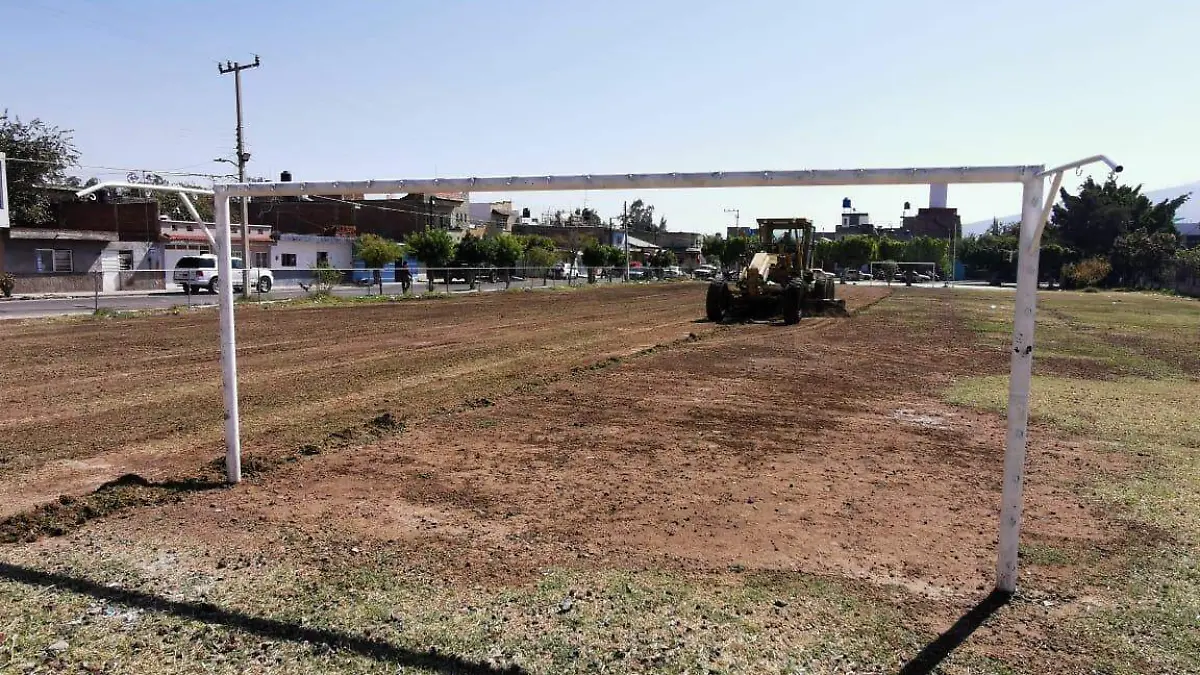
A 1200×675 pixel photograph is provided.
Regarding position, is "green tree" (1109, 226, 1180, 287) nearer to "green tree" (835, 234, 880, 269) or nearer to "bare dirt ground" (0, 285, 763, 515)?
"green tree" (835, 234, 880, 269)

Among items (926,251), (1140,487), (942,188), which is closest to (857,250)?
(926,251)

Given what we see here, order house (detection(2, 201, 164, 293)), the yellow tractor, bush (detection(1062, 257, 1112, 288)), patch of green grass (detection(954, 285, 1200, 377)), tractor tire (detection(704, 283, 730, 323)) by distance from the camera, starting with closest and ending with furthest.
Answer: patch of green grass (detection(954, 285, 1200, 377)) < the yellow tractor < tractor tire (detection(704, 283, 730, 323)) < house (detection(2, 201, 164, 293)) < bush (detection(1062, 257, 1112, 288))

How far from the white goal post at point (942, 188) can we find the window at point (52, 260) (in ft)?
150

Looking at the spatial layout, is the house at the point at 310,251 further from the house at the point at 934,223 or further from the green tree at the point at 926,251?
the house at the point at 934,223

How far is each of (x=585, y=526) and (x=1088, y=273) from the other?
291 ft

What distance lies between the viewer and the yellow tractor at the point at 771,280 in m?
25.4

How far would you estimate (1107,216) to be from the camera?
95.4 m

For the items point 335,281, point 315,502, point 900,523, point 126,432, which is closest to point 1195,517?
point 900,523

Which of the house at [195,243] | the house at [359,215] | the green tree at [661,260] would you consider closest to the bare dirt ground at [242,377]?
the house at [195,243]

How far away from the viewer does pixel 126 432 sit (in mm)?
9328

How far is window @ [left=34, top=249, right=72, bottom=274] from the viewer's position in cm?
4450

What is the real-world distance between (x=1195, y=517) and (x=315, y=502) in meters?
7.00

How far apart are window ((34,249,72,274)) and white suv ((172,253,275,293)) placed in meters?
6.75

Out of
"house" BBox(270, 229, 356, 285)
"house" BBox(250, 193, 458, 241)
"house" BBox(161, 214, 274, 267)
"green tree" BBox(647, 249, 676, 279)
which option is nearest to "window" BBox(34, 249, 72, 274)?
"house" BBox(161, 214, 274, 267)
